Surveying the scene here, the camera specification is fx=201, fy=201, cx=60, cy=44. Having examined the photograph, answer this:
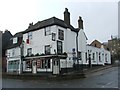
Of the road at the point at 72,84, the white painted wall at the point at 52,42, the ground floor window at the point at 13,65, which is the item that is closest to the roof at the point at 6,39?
the ground floor window at the point at 13,65

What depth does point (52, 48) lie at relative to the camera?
3394cm

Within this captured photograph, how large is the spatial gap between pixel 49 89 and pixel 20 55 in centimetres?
2697

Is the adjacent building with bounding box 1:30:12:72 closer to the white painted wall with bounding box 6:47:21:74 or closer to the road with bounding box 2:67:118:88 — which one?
the white painted wall with bounding box 6:47:21:74

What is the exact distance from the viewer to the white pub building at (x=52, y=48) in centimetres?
3384

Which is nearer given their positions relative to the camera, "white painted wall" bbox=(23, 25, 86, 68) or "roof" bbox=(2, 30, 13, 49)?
"white painted wall" bbox=(23, 25, 86, 68)

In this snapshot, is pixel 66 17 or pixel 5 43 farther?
pixel 5 43

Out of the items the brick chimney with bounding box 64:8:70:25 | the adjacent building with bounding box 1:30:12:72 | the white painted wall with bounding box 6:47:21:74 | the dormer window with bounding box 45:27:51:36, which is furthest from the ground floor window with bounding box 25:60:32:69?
the adjacent building with bounding box 1:30:12:72

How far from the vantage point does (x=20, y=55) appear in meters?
41.9

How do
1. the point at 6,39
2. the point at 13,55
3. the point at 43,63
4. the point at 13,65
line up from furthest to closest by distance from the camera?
the point at 6,39
the point at 13,55
the point at 13,65
the point at 43,63

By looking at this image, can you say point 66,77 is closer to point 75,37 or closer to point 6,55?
point 75,37

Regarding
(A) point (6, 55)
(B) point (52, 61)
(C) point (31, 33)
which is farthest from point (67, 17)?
(A) point (6, 55)

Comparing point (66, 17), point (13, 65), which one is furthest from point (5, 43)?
point (66, 17)

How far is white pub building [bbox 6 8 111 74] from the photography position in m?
33.8

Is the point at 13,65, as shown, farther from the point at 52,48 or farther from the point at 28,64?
the point at 52,48
